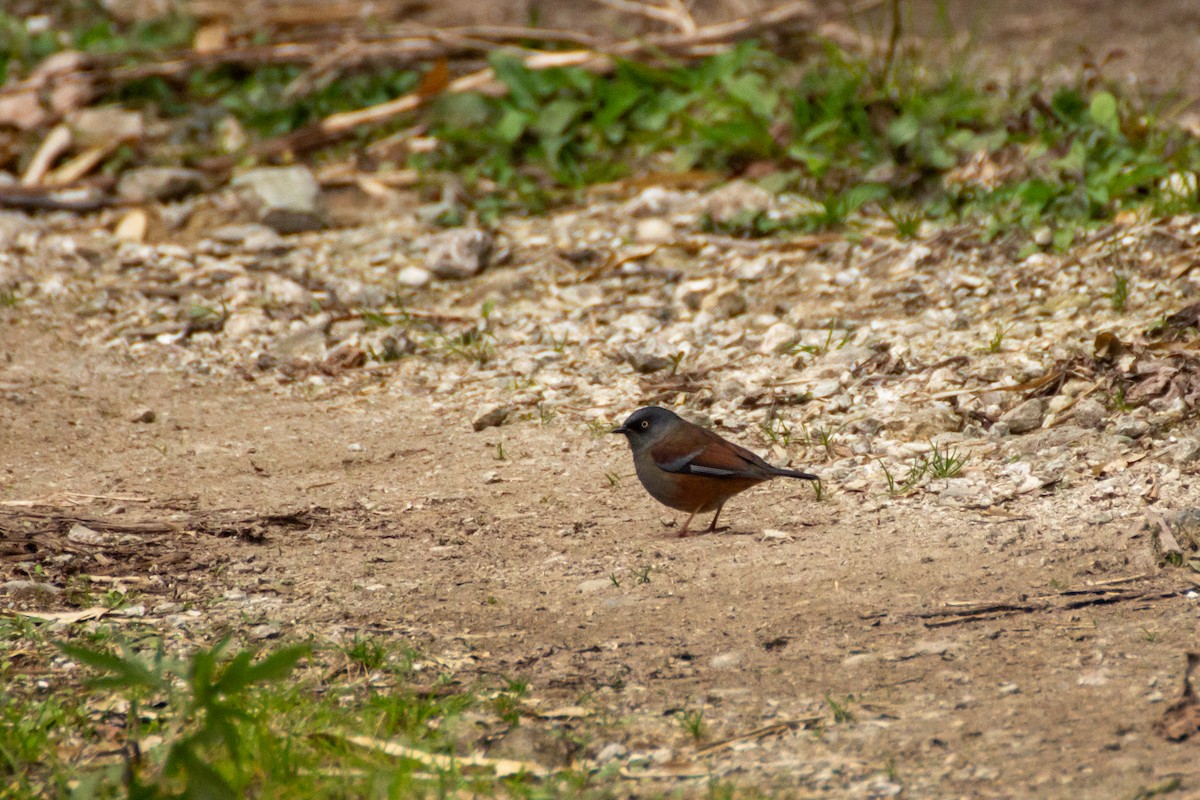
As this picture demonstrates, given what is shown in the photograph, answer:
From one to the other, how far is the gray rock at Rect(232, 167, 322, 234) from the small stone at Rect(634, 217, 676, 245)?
1.87m

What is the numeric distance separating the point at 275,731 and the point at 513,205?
4.84 metres

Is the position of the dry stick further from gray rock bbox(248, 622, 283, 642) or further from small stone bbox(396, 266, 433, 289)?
gray rock bbox(248, 622, 283, 642)

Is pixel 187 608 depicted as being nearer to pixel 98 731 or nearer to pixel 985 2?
pixel 98 731

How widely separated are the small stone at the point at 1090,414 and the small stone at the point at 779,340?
4.38ft

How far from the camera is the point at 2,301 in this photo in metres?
6.28

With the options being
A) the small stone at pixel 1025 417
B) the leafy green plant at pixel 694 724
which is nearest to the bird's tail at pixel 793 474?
the small stone at pixel 1025 417

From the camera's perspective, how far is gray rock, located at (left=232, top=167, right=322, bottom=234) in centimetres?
717

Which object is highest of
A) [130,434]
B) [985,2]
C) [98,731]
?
[985,2]

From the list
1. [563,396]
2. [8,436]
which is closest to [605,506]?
[563,396]

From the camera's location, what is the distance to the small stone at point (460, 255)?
21.7 ft

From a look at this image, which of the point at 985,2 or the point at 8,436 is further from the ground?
the point at 985,2

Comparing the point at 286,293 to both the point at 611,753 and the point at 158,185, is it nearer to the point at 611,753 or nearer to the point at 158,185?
the point at 158,185

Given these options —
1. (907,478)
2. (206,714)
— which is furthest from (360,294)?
(206,714)

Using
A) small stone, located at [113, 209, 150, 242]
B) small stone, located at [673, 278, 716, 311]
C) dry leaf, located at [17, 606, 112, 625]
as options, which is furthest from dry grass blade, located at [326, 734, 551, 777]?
small stone, located at [113, 209, 150, 242]
